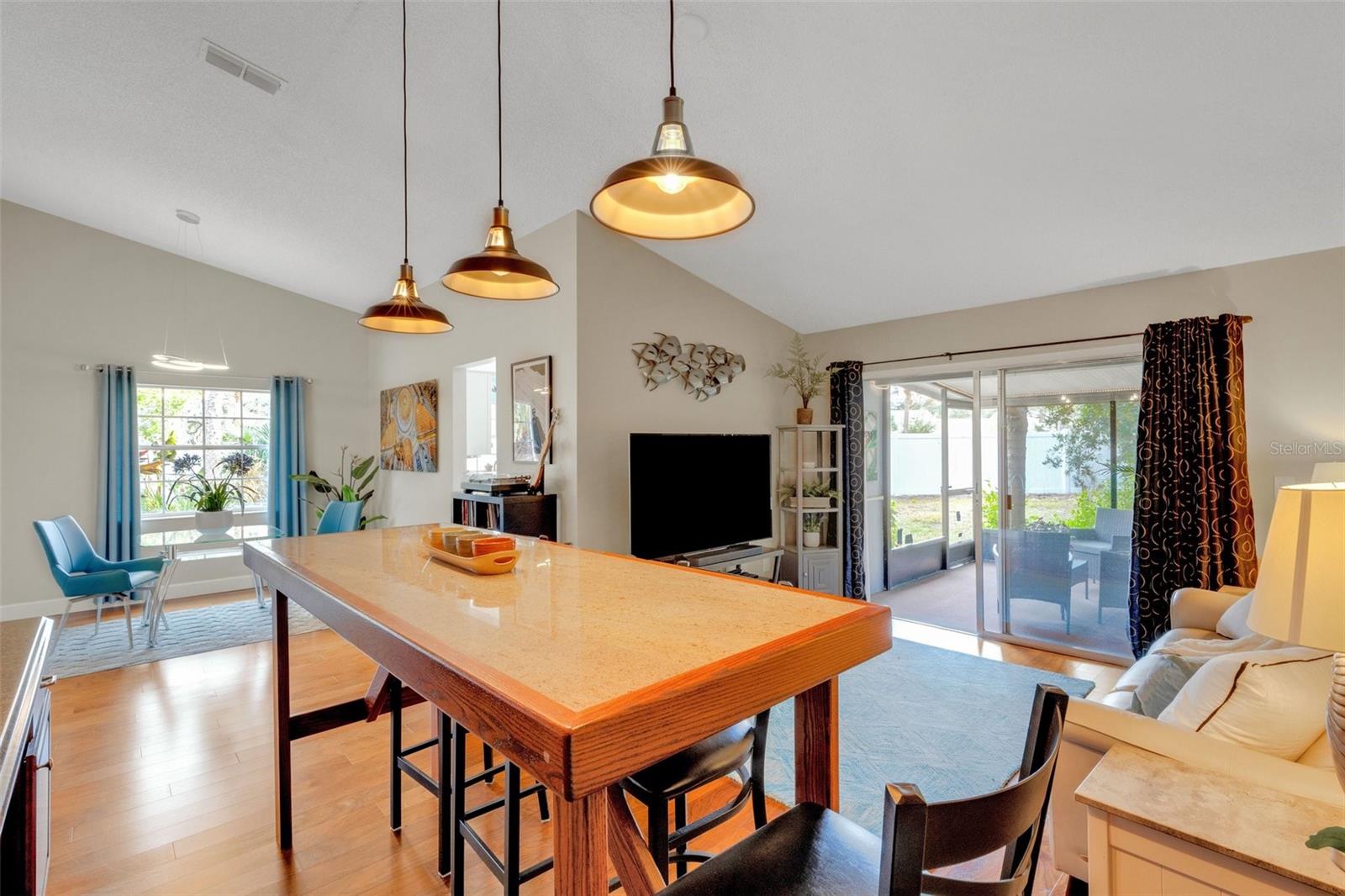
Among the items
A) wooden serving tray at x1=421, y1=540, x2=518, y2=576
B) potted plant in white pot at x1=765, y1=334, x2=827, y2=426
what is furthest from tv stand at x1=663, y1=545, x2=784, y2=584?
wooden serving tray at x1=421, y1=540, x2=518, y2=576

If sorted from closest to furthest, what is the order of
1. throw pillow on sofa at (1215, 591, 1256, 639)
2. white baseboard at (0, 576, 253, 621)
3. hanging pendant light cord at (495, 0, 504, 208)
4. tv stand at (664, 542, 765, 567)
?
1. hanging pendant light cord at (495, 0, 504, 208)
2. throw pillow on sofa at (1215, 591, 1256, 639)
3. tv stand at (664, 542, 765, 567)
4. white baseboard at (0, 576, 253, 621)

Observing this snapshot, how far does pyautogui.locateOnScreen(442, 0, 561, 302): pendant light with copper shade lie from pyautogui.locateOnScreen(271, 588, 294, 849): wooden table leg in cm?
118

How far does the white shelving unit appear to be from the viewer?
474cm

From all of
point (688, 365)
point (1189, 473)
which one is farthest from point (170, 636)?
point (1189, 473)

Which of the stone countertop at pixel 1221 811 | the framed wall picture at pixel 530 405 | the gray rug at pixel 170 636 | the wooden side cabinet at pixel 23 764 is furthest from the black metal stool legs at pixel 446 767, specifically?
the gray rug at pixel 170 636

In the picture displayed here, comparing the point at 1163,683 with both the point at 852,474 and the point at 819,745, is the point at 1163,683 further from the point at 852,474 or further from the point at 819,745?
the point at 852,474

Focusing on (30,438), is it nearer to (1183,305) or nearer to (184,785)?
(184,785)

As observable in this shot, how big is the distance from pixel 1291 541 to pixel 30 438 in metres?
7.18

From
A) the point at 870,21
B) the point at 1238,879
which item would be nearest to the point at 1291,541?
the point at 1238,879

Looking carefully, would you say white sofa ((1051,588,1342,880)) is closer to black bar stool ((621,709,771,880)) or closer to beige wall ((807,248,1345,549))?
black bar stool ((621,709,771,880))

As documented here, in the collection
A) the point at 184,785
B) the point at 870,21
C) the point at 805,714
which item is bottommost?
the point at 184,785

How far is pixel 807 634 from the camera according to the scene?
35.1 inches

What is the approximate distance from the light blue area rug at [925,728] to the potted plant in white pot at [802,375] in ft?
6.37

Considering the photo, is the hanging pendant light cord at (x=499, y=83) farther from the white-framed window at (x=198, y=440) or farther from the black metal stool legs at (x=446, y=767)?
the white-framed window at (x=198, y=440)
